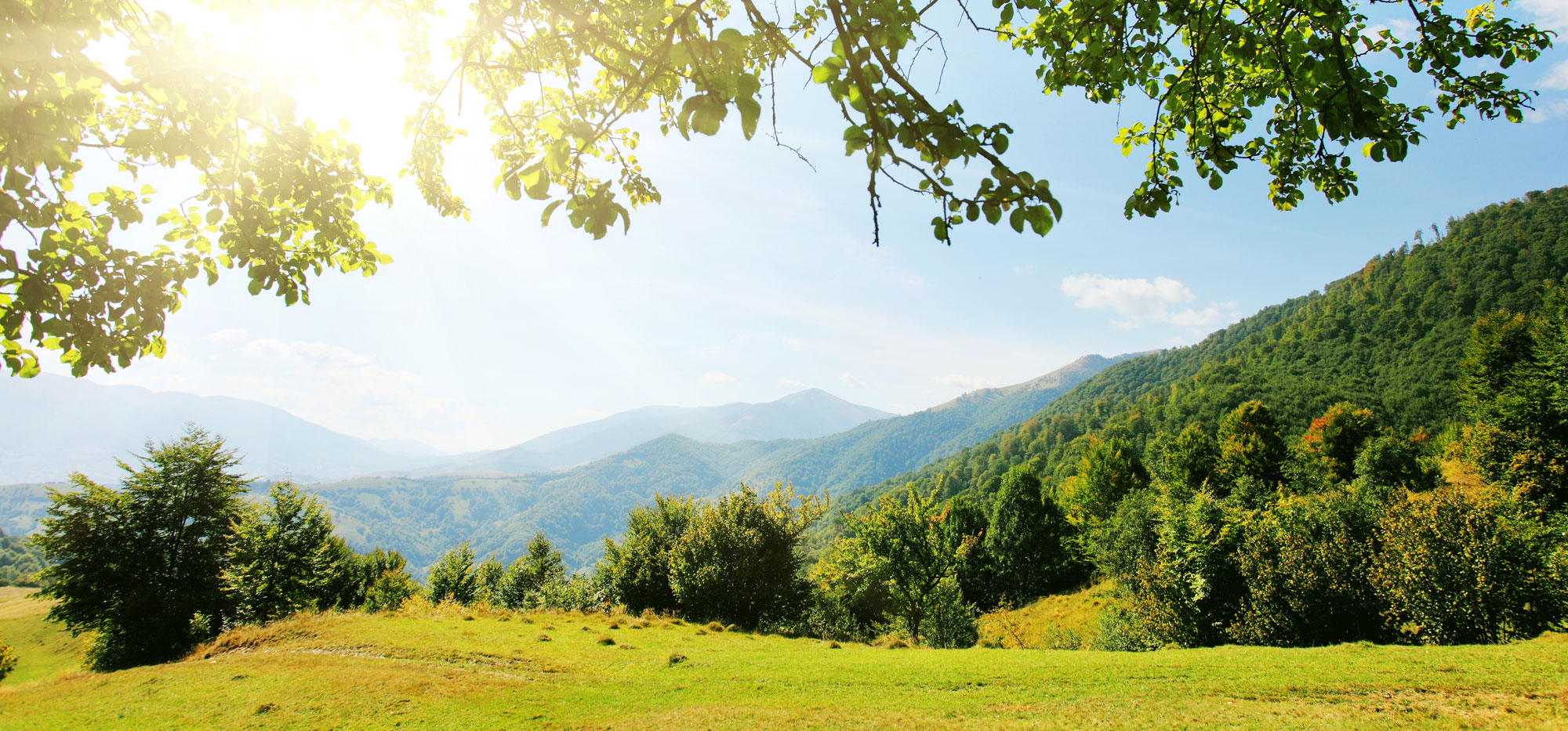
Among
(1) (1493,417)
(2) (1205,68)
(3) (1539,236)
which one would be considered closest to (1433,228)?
(3) (1539,236)

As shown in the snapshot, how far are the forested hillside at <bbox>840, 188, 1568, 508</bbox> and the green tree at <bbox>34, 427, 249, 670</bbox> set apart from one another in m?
75.4

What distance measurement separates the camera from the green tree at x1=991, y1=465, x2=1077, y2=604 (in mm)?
40125

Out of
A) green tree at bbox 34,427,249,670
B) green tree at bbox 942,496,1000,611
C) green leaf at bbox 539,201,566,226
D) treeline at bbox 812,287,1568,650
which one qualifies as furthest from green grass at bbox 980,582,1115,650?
green tree at bbox 34,427,249,670

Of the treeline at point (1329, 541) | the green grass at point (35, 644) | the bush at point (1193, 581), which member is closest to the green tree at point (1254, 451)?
the treeline at point (1329, 541)

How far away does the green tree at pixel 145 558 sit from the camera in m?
19.2

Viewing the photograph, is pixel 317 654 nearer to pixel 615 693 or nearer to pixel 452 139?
pixel 615 693

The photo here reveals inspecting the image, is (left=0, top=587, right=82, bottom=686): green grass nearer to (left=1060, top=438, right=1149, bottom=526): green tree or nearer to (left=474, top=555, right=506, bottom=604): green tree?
(left=474, top=555, right=506, bottom=604): green tree

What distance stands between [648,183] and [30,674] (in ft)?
211

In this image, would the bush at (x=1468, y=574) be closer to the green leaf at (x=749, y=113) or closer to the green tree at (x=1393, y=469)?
the green tree at (x=1393, y=469)

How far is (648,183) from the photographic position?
416 centimetres

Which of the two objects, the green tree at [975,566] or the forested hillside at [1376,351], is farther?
the forested hillside at [1376,351]

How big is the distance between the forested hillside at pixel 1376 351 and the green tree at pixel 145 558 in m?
75.4

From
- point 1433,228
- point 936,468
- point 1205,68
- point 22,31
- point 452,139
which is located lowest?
point 936,468

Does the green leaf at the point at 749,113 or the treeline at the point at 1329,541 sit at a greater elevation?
the green leaf at the point at 749,113
